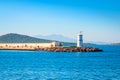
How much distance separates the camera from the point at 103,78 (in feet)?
114

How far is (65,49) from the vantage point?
360 feet

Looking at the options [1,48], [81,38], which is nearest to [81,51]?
[81,38]

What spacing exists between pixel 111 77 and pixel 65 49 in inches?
2926

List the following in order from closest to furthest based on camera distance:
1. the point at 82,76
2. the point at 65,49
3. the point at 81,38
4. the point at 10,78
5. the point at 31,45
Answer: the point at 10,78
the point at 82,76
the point at 81,38
the point at 65,49
the point at 31,45

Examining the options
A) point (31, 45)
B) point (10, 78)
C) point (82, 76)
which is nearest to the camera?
point (10, 78)

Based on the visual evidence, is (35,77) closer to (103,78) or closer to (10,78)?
(10,78)

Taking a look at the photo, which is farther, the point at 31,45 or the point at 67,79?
the point at 31,45

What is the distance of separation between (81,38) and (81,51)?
6.82m

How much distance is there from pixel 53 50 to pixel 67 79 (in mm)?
79789

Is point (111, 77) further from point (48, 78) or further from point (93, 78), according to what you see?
point (48, 78)

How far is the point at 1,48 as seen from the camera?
146125 mm

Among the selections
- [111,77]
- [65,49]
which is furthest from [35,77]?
[65,49]

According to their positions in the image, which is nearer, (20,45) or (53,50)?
(53,50)

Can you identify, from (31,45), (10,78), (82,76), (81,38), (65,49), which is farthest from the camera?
(31,45)
